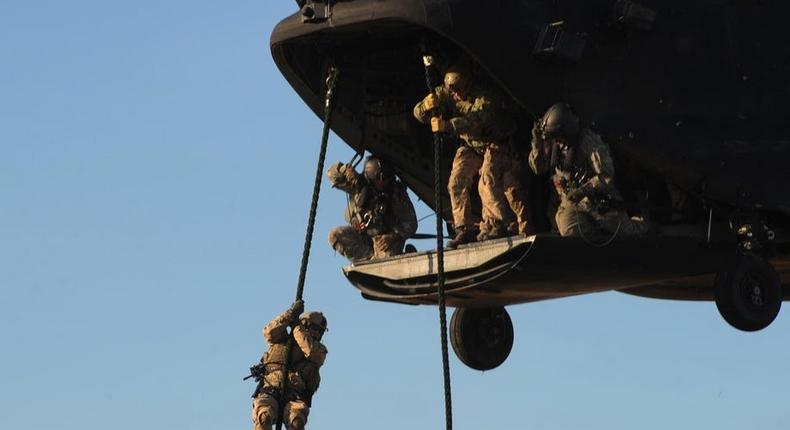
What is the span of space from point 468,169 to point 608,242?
8.58ft

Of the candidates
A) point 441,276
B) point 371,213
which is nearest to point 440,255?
point 441,276

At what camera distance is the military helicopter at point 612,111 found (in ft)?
144

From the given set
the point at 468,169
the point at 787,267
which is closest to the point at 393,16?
the point at 468,169

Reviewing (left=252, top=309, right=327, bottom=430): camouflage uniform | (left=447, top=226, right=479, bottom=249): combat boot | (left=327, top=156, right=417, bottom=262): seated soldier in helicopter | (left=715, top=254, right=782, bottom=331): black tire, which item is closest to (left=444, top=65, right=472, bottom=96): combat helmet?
(left=447, top=226, right=479, bottom=249): combat boot

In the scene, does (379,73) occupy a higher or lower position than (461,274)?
higher

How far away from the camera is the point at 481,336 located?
48531 mm

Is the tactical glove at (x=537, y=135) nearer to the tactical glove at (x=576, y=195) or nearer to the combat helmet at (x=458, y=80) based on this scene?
the tactical glove at (x=576, y=195)

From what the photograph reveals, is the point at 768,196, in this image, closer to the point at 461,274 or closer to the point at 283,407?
the point at 461,274

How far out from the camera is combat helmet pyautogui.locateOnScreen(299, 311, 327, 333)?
4472 cm

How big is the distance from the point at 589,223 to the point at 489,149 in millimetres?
2118

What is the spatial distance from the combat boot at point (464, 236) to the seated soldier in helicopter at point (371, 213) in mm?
1592

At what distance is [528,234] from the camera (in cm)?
4475

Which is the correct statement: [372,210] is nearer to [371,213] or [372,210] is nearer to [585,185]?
[371,213]

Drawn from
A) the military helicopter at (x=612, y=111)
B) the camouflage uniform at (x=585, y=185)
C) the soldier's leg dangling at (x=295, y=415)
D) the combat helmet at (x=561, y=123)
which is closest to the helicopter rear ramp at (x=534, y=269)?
the military helicopter at (x=612, y=111)
